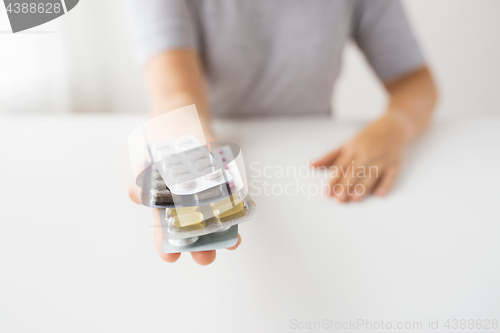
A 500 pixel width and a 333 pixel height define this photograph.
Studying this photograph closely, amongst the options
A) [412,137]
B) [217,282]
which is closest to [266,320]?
[217,282]

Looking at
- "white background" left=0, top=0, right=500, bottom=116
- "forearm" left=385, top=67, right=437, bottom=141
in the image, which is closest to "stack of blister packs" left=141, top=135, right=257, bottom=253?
"forearm" left=385, top=67, right=437, bottom=141

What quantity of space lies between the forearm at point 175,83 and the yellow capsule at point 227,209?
0.12 m

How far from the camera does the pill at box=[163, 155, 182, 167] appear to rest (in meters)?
0.20

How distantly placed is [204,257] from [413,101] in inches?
12.6

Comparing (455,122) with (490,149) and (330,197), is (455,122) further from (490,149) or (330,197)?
(330,197)

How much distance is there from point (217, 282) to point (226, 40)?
272 mm

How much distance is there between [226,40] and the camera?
1.24ft

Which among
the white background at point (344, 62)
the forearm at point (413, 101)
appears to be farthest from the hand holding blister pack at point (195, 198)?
the white background at point (344, 62)

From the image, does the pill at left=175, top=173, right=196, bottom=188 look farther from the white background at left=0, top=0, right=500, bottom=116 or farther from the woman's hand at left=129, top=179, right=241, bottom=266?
the white background at left=0, top=0, right=500, bottom=116

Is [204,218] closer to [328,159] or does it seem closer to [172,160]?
[172,160]

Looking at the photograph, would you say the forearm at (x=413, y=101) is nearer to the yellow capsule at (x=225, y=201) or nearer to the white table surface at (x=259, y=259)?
the white table surface at (x=259, y=259)

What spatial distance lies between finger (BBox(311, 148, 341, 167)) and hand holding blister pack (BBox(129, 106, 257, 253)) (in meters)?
0.12

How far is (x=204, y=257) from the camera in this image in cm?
19

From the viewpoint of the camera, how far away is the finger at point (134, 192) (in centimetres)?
23
